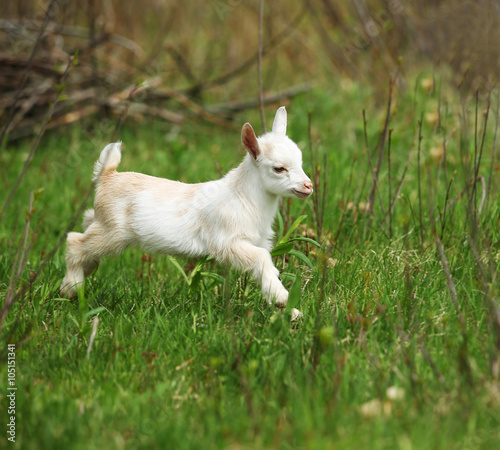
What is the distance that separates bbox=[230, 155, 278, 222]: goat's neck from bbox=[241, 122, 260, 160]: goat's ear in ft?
0.23

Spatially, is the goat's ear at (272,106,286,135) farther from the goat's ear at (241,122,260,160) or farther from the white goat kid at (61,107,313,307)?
the goat's ear at (241,122,260,160)

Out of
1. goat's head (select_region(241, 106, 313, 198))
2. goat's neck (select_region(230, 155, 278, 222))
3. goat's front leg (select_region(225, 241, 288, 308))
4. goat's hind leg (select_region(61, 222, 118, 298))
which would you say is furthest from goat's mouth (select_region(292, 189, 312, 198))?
goat's hind leg (select_region(61, 222, 118, 298))

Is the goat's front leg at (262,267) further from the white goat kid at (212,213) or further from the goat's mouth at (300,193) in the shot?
the goat's mouth at (300,193)

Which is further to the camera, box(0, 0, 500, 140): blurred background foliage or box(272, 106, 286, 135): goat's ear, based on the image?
box(0, 0, 500, 140): blurred background foliage

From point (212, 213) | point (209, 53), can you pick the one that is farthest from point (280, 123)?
point (209, 53)

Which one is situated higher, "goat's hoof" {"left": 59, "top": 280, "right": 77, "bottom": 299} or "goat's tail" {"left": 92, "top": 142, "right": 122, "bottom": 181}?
"goat's tail" {"left": 92, "top": 142, "right": 122, "bottom": 181}

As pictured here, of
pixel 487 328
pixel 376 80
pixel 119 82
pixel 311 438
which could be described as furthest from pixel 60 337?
pixel 376 80

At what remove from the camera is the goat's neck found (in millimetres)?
3084

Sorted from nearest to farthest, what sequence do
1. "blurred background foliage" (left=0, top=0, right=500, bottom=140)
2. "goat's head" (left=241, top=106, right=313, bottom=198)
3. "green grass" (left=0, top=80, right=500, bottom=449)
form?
"green grass" (left=0, top=80, right=500, bottom=449) → "goat's head" (left=241, top=106, right=313, bottom=198) → "blurred background foliage" (left=0, top=0, right=500, bottom=140)

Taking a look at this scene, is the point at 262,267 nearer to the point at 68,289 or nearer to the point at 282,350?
the point at 282,350

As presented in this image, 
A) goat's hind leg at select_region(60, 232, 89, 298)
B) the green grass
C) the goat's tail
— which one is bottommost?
the green grass

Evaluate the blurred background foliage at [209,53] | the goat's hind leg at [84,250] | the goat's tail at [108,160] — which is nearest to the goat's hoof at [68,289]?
the goat's hind leg at [84,250]

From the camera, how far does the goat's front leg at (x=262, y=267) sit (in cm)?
289

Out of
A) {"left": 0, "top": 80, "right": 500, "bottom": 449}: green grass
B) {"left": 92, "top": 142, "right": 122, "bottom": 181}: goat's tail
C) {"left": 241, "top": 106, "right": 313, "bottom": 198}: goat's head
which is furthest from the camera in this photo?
{"left": 92, "top": 142, "right": 122, "bottom": 181}: goat's tail
